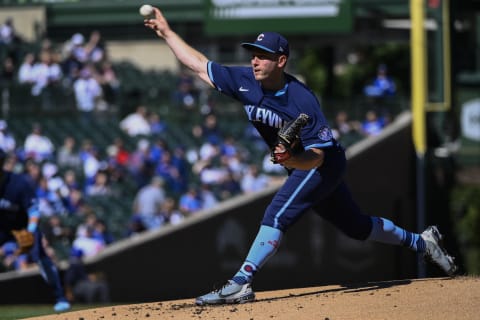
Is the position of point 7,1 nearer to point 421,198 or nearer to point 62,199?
point 62,199

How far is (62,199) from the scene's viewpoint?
616 inches

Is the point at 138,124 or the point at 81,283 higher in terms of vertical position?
the point at 138,124

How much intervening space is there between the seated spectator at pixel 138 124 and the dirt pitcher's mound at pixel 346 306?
10527mm

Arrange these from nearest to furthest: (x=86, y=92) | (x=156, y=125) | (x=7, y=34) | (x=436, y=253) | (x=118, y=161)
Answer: (x=436, y=253), (x=118, y=161), (x=156, y=125), (x=86, y=92), (x=7, y=34)

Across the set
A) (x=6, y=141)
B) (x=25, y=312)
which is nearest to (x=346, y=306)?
(x=25, y=312)

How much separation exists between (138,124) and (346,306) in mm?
11598

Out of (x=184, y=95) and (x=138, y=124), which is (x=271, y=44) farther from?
(x=184, y=95)

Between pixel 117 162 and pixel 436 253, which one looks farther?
pixel 117 162

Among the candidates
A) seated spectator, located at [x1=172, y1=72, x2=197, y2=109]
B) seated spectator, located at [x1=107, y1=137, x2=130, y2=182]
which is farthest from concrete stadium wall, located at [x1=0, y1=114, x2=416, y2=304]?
seated spectator, located at [x1=172, y1=72, x2=197, y2=109]

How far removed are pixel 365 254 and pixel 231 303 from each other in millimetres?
11062

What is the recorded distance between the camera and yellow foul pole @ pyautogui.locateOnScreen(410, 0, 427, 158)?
57.7 feet

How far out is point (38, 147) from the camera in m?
16.7

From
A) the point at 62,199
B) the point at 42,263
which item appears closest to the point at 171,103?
the point at 62,199

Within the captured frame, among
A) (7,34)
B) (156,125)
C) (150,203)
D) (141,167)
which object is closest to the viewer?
(150,203)
